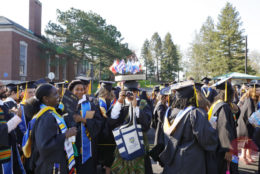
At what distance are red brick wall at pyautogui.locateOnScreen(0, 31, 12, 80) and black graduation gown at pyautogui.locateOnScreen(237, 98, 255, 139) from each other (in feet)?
80.3

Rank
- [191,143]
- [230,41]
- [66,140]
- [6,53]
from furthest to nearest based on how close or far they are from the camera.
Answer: [230,41] → [6,53] → [66,140] → [191,143]

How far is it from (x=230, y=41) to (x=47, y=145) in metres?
42.3

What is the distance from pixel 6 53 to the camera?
2380cm

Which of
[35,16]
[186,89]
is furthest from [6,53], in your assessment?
[186,89]

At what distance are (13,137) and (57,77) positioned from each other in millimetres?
32424

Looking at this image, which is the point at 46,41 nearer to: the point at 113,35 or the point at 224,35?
the point at 113,35

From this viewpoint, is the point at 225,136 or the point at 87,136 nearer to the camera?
the point at 225,136

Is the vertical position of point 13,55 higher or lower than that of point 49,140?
higher

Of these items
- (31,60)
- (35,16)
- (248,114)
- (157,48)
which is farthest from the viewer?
(157,48)

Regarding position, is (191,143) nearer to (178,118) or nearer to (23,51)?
(178,118)

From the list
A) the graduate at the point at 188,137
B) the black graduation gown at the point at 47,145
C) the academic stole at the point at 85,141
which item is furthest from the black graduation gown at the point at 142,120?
the black graduation gown at the point at 47,145

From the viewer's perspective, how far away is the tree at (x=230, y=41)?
125 feet

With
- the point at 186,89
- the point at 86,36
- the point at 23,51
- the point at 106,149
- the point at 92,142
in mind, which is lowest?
the point at 106,149

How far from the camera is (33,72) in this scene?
91.9 ft
